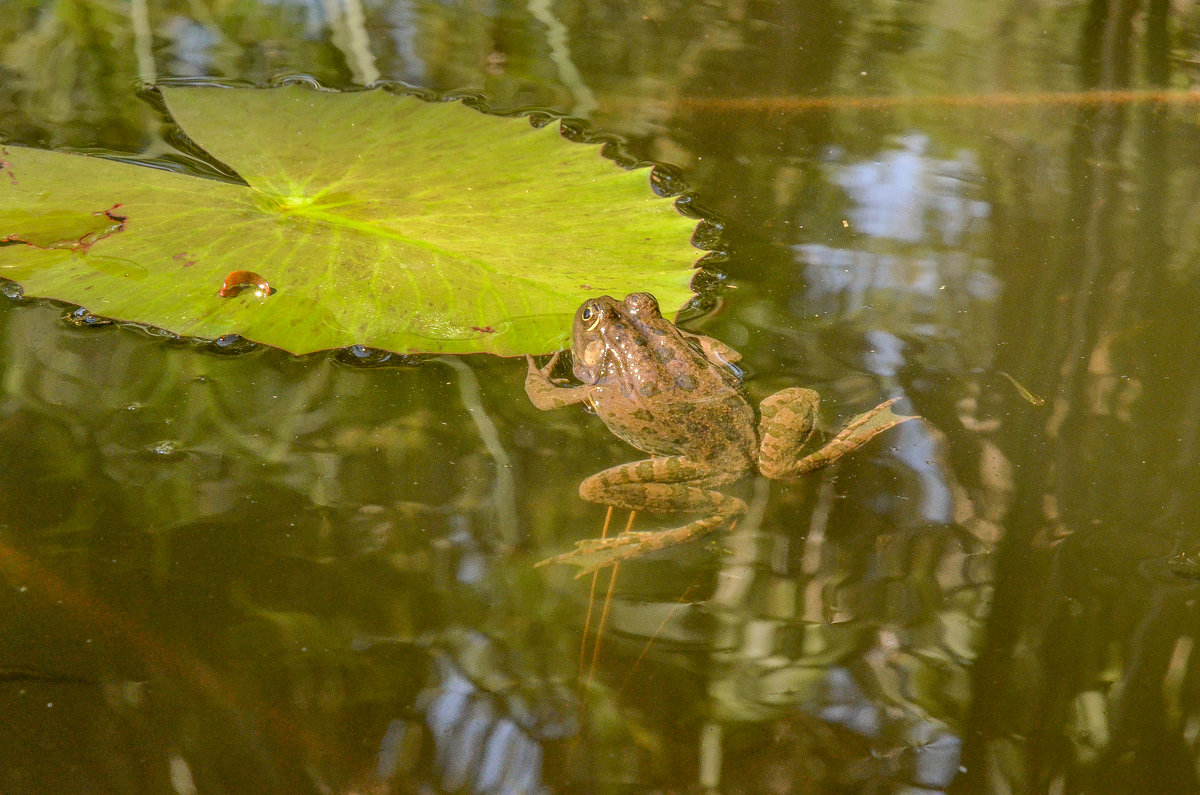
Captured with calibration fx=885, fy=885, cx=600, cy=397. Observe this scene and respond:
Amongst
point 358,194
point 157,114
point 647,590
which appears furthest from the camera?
point 157,114

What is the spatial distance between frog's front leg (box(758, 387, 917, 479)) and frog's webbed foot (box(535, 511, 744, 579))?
0.25 metres

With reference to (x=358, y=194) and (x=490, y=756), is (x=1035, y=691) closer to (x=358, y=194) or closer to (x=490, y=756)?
(x=490, y=756)

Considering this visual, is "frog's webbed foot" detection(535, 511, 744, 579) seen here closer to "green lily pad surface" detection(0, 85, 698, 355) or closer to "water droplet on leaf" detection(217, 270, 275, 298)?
"green lily pad surface" detection(0, 85, 698, 355)

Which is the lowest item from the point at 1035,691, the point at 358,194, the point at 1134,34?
the point at 1035,691

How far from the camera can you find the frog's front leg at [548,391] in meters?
2.23

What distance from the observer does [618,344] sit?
237 centimetres

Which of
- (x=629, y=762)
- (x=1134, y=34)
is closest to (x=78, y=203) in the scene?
(x=629, y=762)

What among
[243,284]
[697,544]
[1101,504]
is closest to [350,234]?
[243,284]

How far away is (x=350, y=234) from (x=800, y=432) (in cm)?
134

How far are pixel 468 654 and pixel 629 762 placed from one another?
0.36m

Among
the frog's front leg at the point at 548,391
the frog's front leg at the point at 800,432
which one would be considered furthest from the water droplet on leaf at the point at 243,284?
the frog's front leg at the point at 800,432

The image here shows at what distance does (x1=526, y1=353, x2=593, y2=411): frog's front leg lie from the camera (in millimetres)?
2232

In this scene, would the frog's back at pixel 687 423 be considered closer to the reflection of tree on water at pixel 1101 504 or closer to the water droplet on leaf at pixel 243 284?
the reflection of tree on water at pixel 1101 504

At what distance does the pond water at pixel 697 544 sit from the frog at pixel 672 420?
0.17 feet
